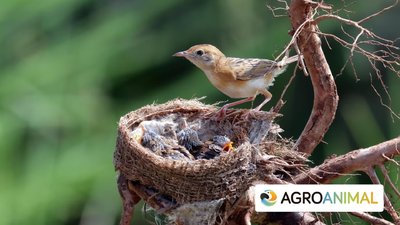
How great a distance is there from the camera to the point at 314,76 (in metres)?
2.52

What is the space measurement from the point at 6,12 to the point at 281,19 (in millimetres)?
1337

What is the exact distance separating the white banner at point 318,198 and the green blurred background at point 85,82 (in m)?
1.87

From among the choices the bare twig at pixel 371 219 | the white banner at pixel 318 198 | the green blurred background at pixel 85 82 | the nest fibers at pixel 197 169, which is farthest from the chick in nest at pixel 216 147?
the green blurred background at pixel 85 82

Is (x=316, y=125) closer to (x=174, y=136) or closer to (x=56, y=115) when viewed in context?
(x=174, y=136)

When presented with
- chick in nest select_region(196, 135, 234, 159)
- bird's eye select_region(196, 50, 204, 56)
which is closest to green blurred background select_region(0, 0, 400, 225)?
bird's eye select_region(196, 50, 204, 56)

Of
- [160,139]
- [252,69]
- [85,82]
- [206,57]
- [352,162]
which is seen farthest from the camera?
[85,82]

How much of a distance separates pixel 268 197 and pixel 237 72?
65 centimetres

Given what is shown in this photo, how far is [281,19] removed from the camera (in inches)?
176

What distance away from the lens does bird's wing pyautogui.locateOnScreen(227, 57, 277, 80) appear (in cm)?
294

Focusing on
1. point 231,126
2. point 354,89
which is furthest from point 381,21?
point 231,126

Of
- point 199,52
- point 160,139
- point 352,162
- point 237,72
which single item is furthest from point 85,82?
point 352,162

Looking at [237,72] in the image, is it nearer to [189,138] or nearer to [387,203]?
[189,138]

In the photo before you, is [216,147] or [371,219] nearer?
[371,219]

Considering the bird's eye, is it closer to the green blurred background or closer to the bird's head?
the bird's head
